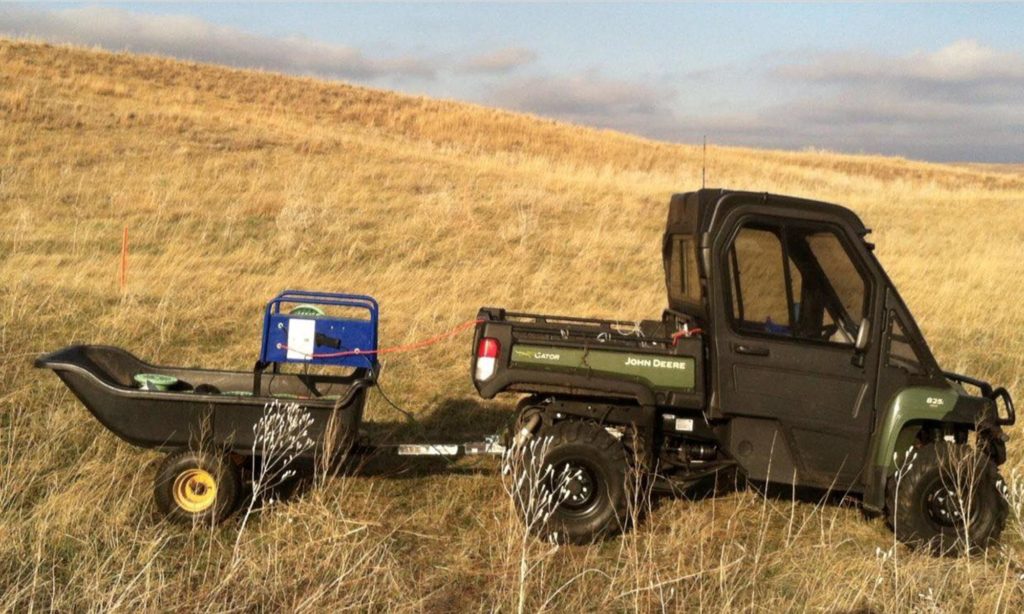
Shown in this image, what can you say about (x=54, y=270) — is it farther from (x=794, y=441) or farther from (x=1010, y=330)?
(x=1010, y=330)

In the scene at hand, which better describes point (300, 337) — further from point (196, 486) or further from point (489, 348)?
point (489, 348)

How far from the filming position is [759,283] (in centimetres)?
503

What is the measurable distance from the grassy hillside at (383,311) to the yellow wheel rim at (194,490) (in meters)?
0.16

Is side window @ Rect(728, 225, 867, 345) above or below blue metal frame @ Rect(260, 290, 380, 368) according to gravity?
above

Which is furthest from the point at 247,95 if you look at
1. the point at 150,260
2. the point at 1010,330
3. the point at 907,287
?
the point at 1010,330

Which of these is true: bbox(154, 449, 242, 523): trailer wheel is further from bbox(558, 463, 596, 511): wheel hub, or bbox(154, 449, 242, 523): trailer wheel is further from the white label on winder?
bbox(558, 463, 596, 511): wheel hub

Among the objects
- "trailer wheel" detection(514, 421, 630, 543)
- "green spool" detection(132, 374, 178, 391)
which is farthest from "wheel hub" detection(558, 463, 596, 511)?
"green spool" detection(132, 374, 178, 391)

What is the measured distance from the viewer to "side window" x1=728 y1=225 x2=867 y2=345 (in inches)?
193

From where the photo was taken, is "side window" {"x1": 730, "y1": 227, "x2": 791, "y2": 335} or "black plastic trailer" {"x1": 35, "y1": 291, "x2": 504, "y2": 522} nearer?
"black plastic trailer" {"x1": 35, "y1": 291, "x2": 504, "y2": 522}

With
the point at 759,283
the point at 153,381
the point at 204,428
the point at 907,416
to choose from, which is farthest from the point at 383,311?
the point at 907,416

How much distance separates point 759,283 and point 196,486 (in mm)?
3349

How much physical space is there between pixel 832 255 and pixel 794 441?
1.06 meters

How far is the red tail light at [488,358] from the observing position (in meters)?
4.88

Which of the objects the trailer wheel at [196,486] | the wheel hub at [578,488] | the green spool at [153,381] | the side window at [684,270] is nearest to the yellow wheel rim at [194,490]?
the trailer wheel at [196,486]
